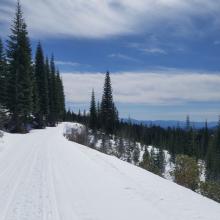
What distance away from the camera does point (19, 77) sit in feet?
136

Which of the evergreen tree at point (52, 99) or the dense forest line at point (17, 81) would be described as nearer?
the dense forest line at point (17, 81)

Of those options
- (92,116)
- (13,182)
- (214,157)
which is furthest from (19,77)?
(214,157)

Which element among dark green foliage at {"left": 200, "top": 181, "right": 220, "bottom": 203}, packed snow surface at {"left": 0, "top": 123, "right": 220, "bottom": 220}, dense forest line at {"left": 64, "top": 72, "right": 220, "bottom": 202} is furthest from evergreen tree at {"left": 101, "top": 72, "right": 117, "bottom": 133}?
packed snow surface at {"left": 0, "top": 123, "right": 220, "bottom": 220}

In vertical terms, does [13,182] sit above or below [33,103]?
below

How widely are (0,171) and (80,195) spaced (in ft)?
15.6

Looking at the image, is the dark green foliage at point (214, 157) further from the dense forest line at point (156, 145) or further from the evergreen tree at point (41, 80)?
the evergreen tree at point (41, 80)

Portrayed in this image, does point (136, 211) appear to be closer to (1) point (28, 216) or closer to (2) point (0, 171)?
(1) point (28, 216)

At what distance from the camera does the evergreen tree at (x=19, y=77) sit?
40.3m

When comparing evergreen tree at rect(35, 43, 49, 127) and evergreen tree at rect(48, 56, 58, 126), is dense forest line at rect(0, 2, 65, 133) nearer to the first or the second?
evergreen tree at rect(35, 43, 49, 127)

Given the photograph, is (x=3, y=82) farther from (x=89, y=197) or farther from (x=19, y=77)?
(x=89, y=197)

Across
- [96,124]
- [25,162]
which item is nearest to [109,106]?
[96,124]

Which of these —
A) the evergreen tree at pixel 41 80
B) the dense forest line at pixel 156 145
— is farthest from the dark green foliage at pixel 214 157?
the evergreen tree at pixel 41 80

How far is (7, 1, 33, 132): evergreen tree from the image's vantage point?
132 ft

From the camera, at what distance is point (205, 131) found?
375 ft
